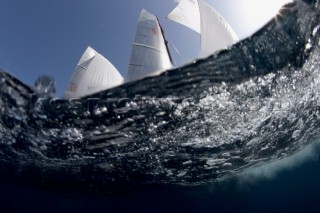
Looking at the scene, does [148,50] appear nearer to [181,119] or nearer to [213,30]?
[213,30]

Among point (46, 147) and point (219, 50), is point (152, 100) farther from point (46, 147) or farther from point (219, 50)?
point (46, 147)

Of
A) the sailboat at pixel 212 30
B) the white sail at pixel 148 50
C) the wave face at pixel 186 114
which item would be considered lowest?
the wave face at pixel 186 114

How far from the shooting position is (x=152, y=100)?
9.48 meters

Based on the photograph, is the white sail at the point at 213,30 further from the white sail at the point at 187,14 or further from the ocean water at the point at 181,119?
the white sail at the point at 187,14

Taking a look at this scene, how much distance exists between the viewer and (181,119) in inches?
447

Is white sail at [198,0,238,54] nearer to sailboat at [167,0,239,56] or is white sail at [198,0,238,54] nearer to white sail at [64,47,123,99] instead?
sailboat at [167,0,239,56]

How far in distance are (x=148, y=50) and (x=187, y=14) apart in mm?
4383

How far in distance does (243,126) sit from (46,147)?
10.8 meters

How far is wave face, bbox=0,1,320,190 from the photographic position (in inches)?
322

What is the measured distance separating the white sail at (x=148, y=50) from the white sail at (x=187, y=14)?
8.89ft

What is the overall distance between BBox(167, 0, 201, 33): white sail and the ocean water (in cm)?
1053

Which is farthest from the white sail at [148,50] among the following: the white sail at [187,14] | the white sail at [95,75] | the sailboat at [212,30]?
the sailboat at [212,30]

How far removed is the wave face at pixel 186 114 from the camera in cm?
818

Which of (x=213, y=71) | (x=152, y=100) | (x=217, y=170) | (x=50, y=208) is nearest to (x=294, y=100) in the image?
(x=213, y=71)
